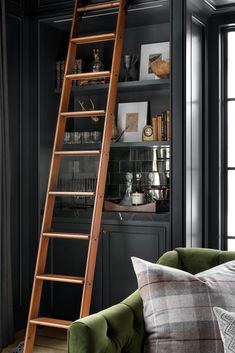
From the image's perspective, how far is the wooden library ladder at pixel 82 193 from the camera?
371 cm

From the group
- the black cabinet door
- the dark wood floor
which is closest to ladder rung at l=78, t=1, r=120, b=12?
the black cabinet door

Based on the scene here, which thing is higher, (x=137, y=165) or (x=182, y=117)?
(x=182, y=117)

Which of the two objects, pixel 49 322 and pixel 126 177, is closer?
pixel 49 322

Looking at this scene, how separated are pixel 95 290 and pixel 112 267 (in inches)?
9.5

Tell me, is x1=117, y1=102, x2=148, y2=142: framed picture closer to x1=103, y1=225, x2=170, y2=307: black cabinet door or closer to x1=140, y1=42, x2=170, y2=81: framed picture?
x1=140, y1=42, x2=170, y2=81: framed picture

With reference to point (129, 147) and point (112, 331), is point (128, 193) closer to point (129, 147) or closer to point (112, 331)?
point (129, 147)

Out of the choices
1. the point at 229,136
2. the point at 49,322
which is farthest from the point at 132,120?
the point at 49,322

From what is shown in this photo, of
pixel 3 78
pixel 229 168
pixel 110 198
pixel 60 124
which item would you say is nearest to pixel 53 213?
pixel 110 198

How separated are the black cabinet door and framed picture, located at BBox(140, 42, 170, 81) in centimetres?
122

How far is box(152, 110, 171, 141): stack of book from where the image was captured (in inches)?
159

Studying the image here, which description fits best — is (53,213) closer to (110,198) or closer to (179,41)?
(110,198)

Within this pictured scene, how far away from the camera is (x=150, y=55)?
4.34 metres

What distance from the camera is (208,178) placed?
4215 mm

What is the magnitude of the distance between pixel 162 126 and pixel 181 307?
191cm
